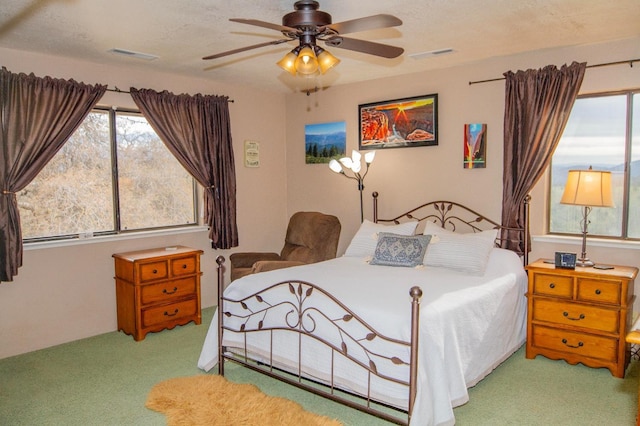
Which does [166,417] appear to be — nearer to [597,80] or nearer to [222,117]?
[222,117]

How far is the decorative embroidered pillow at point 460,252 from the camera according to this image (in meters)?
3.81

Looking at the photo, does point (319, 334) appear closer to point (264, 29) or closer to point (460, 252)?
point (460, 252)

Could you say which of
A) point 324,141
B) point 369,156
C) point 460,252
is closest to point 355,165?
point 369,156

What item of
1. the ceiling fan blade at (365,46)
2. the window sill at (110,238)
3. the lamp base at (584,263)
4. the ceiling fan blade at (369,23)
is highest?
the ceiling fan blade at (369,23)

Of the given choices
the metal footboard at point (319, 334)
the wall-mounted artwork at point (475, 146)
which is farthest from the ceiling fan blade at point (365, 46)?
the wall-mounted artwork at point (475, 146)

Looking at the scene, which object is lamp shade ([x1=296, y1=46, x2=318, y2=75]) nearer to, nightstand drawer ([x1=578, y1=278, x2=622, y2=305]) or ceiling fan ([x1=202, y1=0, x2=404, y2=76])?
ceiling fan ([x1=202, y1=0, x2=404, y2=76])

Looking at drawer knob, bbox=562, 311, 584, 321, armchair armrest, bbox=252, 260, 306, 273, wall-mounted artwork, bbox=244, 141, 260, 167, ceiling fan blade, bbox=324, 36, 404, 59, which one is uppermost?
ceiling fan blade, bbox=324, 36, 404, 59

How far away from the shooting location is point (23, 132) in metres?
3.86

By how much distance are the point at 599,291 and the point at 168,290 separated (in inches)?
140

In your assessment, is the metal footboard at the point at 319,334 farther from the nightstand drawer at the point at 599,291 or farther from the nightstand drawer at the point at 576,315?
the nightstand drawer at the point at 599,291

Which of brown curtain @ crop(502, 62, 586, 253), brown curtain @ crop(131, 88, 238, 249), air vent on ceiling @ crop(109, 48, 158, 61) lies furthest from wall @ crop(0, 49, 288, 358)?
brown curtain @ crop(502, 62, 586, 253)

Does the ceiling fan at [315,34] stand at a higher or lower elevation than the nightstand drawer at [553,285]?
higher

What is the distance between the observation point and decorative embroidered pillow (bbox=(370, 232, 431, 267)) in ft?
13.4

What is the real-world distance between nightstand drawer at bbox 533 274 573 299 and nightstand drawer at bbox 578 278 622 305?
73 millimetres
